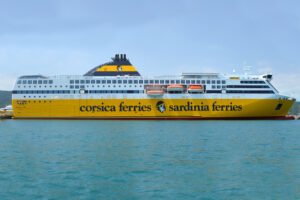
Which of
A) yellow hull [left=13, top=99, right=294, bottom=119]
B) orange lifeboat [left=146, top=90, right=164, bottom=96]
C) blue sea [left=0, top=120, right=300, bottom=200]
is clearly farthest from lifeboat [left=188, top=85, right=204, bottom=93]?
blue sea [left=0, top=120, right=300, bottom=200]

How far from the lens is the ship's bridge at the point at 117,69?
57.9 m

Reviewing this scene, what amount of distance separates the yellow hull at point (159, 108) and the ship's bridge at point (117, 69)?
15.4 ft

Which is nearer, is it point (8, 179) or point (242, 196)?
point (242, 196)

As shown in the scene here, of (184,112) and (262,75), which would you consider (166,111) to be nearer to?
(184,112)

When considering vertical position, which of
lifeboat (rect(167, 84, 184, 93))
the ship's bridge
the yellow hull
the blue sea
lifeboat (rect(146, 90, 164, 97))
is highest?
the ship's bridge

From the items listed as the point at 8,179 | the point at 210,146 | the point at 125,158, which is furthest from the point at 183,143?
the point at 8,179

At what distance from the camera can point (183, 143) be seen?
24.7 m

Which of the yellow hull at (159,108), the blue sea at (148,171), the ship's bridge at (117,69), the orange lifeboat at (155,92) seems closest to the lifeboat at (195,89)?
the yellow hull at (159,108)

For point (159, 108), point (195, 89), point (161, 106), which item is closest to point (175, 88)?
point (195, 89)

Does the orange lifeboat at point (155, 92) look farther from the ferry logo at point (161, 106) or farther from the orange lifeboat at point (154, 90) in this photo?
the ferry logo at point (161, 106)

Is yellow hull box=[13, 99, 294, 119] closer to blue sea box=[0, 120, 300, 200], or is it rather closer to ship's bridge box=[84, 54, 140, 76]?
ship's bridge box=[84, 54, 140, 76]

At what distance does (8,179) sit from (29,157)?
4.81m

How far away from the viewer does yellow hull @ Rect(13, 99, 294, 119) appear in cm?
5400

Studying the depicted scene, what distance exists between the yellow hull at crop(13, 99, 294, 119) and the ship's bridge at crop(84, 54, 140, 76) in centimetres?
470
